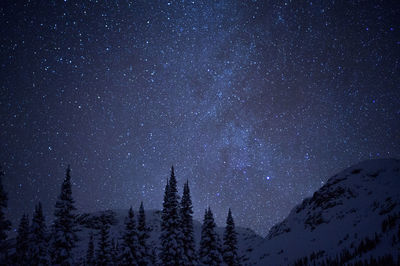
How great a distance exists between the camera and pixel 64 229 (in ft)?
75.2

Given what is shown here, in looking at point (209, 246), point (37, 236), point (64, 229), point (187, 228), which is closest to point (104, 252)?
point (37, 236)

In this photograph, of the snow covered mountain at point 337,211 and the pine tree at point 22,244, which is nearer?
the pine tree at point 22,244

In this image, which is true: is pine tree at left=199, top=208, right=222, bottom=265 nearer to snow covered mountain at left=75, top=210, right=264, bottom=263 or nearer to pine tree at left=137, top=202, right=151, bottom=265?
pine tree at left=137, top=202, right=151, bottom=265

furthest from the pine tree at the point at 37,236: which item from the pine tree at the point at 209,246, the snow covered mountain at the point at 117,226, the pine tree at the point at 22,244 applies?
the snow covered mountain at the point at 117,226

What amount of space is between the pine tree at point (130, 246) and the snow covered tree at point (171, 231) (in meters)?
3.90

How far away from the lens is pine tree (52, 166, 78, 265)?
22.1 meters

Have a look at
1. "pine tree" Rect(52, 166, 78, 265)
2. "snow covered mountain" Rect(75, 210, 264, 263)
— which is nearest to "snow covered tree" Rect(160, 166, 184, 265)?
"pine tree" Rect(52, 166, 78, 265)

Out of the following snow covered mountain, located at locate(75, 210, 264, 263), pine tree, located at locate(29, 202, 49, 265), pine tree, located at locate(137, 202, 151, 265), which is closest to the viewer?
pine tree, located at locate(137, 202, 151, 265)

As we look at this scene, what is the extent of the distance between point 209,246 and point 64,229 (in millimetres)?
15654

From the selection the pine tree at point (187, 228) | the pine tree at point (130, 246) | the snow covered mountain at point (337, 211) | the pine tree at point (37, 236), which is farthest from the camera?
the snow covered mountain at point (337, 211)

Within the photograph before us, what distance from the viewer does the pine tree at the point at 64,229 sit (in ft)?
72.4

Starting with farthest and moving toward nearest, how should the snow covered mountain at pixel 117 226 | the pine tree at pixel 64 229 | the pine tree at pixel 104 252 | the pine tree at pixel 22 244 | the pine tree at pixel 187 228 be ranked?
the snow covered mountain at pixel 117 226
the pine tree at pixel 22 244
the pine tree at pixel 104 252
the pine tree at pixel 187 228
the pine tree at pixel 64 229

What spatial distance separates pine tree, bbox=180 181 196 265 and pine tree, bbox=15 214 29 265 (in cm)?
2532

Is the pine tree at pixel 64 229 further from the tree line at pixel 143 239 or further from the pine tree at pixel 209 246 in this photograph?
the pine tree at pixel 209 246
